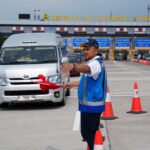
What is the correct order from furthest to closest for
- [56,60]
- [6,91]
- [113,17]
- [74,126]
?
[113,17] < [56,60] < [6,91] < [74,126]

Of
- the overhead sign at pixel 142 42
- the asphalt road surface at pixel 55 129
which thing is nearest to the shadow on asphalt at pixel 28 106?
the asphalt road surface at pixel 55 129

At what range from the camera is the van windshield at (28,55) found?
15.1 m

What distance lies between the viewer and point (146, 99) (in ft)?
55.2

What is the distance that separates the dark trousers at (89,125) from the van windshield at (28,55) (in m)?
8.47

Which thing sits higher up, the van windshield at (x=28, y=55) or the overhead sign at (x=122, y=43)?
the van windshield at (x=28, y=55)

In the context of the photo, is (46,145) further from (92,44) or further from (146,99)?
(146,99)

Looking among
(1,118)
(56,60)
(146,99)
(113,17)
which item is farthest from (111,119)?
(113,17)

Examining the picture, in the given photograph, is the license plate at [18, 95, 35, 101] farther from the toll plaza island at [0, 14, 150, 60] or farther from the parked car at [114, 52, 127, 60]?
the parked car at [114, 52, 127, 60]

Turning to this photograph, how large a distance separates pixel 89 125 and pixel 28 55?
8.90 metres

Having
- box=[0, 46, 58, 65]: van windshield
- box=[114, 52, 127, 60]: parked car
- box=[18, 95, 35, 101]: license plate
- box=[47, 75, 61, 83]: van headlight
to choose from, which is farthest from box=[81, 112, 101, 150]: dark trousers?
box=[114, 52, 127, 60]: parked car

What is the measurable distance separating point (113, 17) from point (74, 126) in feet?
215

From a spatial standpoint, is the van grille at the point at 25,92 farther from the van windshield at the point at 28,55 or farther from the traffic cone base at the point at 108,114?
the traffic cone base at the point at 108,114

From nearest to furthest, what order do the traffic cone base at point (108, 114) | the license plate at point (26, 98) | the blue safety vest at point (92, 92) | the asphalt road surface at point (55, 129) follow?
the blue safety vest at point (92, 92)
the asphalt road surface at point (55, 129)
the traffic cone base at point (108, 114)
the license plate at point (26, 98)

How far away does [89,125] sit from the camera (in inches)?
262
